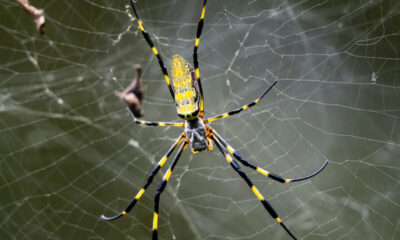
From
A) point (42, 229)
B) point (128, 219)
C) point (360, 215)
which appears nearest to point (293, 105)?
point (360, 215)

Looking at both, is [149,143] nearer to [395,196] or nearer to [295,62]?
[295,62]

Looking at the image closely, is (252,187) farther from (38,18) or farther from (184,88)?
(38,18)

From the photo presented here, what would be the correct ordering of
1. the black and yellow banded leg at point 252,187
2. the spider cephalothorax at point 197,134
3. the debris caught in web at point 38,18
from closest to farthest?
1. the debris caught in web at point 38,18
2. the black and yellow banded leg at point 252,187
3. the spider cephalothorax at point 197,134

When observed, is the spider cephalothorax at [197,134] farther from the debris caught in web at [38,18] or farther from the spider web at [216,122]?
the debris caught in web at [38,18]

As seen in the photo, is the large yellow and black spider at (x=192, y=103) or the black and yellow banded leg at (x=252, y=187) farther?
the black and yellow banded leg at (x=252, y=187)

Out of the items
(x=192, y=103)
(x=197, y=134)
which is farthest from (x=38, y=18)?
(x=197, y=134)

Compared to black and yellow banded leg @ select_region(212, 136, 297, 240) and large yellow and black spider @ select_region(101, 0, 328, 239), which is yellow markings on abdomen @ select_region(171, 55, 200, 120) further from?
black and yellow banded leg @ select_region(212, 136, 297, 240)

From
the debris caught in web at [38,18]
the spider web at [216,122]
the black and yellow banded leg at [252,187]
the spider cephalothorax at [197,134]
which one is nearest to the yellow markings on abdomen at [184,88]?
the spider cephalothorax at [197,134]
